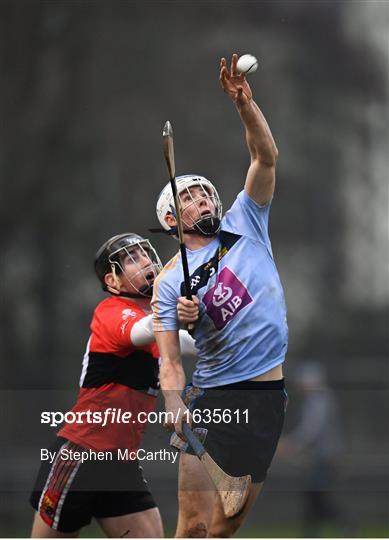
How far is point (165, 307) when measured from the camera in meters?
6.84

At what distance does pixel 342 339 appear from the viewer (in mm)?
22047

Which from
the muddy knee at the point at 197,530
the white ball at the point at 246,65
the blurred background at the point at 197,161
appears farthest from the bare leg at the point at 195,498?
the blurred background at the point at 197,161

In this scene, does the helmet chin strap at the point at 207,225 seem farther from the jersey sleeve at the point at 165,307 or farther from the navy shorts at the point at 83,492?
the navy shorts at the point at 83,492

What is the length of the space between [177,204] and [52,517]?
176 cm

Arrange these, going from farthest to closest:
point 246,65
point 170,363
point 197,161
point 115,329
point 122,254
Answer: point 197,161, point 122,254, point 115,329, point 170,363, point 246,65

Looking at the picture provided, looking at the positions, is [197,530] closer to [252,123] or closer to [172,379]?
[172,379]

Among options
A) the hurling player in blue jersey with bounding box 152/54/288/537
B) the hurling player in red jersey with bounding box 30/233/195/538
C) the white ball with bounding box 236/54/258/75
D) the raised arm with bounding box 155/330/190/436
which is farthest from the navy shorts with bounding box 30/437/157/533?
the white ball with bounding box 236/54/258/75

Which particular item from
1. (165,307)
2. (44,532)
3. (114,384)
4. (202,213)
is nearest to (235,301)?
(165,307)

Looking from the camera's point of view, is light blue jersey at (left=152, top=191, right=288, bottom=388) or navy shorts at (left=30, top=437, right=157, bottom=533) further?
navy shorts at (left=30, top=437, right=157, bottom=533)

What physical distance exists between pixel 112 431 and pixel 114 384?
233mm

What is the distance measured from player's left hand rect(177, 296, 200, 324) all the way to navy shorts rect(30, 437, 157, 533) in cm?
103

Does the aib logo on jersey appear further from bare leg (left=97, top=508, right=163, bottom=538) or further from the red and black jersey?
bare leg (left=97, top=508, right=163, bottom=538)

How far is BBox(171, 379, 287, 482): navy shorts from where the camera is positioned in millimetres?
6840

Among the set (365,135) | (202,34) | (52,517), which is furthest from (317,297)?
(52,517)
